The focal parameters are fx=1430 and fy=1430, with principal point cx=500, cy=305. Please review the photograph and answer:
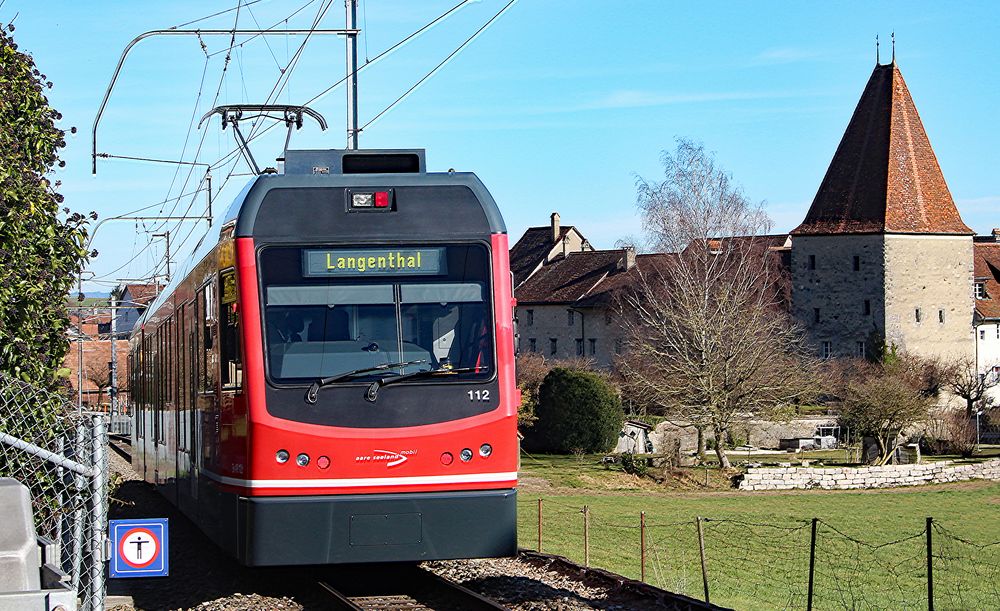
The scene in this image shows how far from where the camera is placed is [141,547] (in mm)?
9023

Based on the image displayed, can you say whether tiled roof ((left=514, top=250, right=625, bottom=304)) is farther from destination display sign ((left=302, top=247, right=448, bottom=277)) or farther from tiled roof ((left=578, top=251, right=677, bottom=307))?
destination display sign ((left=302, top=247, right=448, bottom=277))

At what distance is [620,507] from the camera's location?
38.2 metres

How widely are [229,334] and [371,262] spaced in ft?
4.28

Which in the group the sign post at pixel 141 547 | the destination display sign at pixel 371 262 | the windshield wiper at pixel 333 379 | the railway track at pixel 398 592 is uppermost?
the destination display sign at pixel 371 262

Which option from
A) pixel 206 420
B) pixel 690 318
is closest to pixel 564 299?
pixel 690 318

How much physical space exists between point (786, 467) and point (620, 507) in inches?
539

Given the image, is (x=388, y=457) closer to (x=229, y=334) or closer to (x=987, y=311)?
(x=229, y=334)

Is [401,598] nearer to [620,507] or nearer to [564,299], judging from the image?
[620,507]

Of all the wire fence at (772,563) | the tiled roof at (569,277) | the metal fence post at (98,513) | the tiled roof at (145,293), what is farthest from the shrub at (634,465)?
the tiled roof at (569,277)

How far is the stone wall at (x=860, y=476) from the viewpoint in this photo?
48719 mm

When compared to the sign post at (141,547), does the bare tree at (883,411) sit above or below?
below

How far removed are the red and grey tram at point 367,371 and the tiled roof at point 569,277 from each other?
79153mm

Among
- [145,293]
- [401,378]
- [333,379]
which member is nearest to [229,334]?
[333,379]

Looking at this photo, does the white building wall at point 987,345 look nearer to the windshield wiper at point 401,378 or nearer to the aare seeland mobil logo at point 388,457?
the windshield wiper at point 401,378
